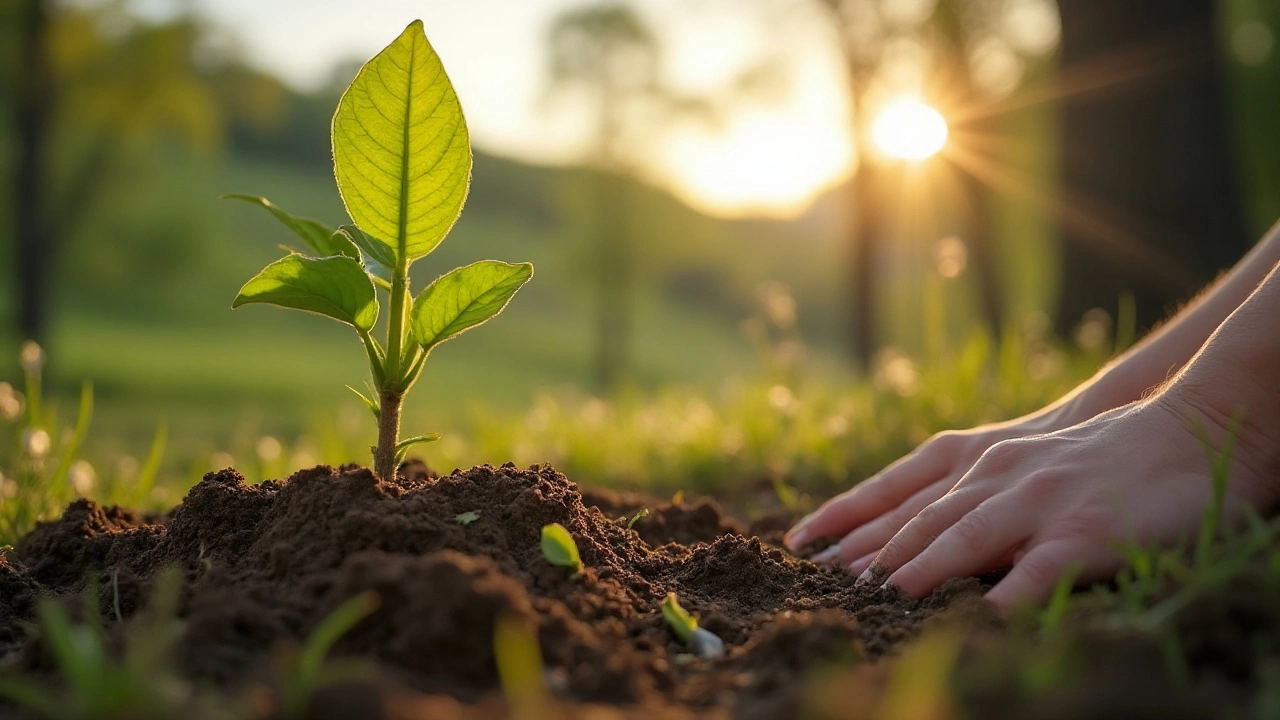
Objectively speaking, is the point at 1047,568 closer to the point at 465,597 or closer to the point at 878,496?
the point at 878,496

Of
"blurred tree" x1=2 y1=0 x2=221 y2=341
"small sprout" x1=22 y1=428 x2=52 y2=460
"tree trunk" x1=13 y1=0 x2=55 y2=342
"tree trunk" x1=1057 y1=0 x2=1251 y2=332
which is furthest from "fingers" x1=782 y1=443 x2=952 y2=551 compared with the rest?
"blurred tree" x1=2 y1=0 x2=221 y2=341

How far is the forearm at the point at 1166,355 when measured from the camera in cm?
203

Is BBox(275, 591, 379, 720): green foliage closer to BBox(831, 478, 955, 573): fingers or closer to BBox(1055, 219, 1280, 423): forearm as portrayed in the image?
BBox(831, 478, 955, 573): fingers

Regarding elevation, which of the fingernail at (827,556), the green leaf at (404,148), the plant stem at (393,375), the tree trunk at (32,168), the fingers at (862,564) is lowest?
the fingernail at (827,556)

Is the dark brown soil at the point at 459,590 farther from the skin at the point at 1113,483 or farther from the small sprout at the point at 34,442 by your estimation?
the small sprout at the point at 34,442

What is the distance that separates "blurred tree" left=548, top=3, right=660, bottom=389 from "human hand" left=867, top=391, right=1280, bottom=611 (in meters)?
25.0

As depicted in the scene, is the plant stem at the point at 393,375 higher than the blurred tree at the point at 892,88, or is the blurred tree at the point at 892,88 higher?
the blurred tree at the point at 892,88

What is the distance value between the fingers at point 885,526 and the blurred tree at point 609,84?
24590 mm

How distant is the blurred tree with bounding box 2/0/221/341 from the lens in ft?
43.8

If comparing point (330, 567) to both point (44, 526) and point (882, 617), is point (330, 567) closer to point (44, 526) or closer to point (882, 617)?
point (882, 617)

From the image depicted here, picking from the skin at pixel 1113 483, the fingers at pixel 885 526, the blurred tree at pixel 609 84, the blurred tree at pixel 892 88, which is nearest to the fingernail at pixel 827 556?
the fingers at pixel 885 526

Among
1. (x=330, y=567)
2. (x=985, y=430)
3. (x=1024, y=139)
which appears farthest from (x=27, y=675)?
(x=1024, y=139)

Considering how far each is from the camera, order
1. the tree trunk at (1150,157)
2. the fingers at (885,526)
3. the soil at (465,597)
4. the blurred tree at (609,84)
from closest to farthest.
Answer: the soil at (465,597) → the fingers at (885,526) → the tree trunk at (1150,157) → the blurred tree at (609,84)

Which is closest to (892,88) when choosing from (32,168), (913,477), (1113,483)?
(32,168)
